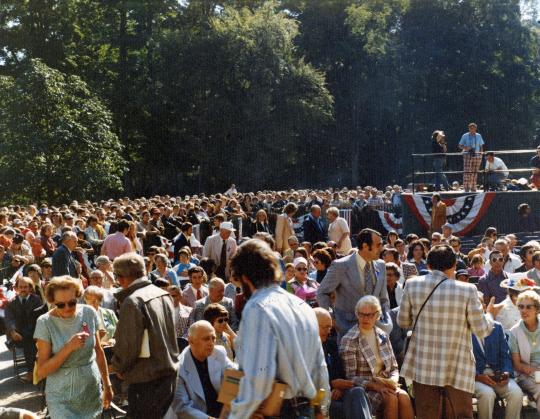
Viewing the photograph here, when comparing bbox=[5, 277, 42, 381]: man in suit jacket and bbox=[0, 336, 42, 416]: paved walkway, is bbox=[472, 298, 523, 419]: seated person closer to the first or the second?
bbox=[0, 336, 42, 416]: paved walkway

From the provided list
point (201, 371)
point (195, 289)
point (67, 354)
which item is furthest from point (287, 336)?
point (195, 289)

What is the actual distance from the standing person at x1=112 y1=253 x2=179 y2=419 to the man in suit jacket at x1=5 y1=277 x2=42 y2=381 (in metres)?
4.53

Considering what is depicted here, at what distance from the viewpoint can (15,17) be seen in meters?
41.2

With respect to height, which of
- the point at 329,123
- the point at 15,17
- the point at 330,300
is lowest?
the point at 330,300

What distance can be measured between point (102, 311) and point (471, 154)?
1297 centimetres

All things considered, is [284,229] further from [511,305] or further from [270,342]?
[270,342]

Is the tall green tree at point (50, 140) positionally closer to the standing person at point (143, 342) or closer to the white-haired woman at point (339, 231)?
the white-haired woman at point (339, 231)

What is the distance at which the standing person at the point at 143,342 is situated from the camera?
5305mm

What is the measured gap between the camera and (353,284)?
290 inches

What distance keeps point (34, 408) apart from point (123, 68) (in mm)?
36368

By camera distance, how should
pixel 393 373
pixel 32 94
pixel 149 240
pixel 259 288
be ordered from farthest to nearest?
pixel 32 94 → pixel 149 240 → pixel 393 373 → pixel 259 288

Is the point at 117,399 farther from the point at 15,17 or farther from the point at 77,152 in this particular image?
the point at 15,17

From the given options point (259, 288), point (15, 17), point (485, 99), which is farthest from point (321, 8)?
point (259, 288)

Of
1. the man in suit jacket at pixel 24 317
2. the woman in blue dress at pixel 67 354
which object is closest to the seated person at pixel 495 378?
the woman in blue dress at pixel 67 354
